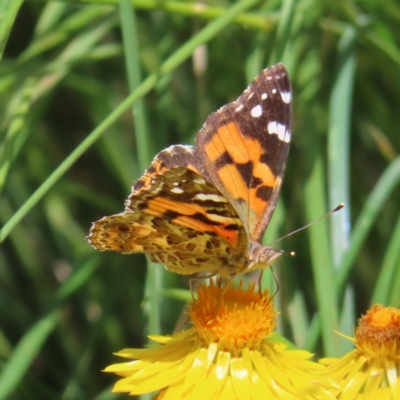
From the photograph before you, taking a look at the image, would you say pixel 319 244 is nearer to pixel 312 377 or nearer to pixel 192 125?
pixel 312 377

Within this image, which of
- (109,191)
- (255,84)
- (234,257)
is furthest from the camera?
(109,191)

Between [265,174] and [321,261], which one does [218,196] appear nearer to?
[265,174]

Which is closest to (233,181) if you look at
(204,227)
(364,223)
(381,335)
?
(204,227)

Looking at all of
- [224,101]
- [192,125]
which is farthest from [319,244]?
[224,101]

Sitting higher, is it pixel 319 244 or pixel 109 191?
pixel 109 191

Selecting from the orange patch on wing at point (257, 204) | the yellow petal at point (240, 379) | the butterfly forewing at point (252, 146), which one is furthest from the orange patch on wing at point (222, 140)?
the yellow petal at point (240, 379)

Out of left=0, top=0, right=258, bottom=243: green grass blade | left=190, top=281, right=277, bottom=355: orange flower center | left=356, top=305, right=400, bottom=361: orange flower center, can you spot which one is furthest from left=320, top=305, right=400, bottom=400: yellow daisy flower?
left=0, top=0, right=258, bottom=243: green grass blade

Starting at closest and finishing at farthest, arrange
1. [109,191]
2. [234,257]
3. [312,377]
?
1. [312,377]
2. [234,257]
3. [109,191]

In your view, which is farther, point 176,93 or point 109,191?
point 109,191
